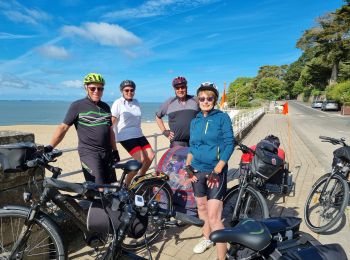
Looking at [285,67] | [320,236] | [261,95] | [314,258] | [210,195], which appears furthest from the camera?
[285,67]

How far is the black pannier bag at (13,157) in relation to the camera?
2258 millimetres

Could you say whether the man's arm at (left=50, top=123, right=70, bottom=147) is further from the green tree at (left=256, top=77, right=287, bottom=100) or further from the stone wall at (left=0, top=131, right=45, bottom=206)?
the green tree at (left=256, top=77, right=287, bottom=100)

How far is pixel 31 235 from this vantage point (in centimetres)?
243

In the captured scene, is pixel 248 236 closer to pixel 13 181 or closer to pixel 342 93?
pixel 13 181

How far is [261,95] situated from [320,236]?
7619 cm

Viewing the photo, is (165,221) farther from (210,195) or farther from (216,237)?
(216,237)

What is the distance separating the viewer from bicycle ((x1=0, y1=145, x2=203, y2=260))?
2.33 meters

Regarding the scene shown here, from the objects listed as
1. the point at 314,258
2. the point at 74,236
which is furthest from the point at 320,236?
the point at 74,236

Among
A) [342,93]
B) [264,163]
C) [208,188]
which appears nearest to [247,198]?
[264,163]

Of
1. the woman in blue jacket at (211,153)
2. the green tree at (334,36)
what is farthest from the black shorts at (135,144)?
the green tree at (334,36)

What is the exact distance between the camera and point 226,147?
9.87 feet

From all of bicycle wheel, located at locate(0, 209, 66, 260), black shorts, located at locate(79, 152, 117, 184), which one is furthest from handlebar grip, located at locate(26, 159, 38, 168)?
black shorts, located at locate(79, 152, 117, 184)

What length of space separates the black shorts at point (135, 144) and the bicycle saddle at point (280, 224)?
3127 millimetres

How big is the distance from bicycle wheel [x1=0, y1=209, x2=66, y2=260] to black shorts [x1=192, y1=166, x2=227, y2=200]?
58.2 inches
